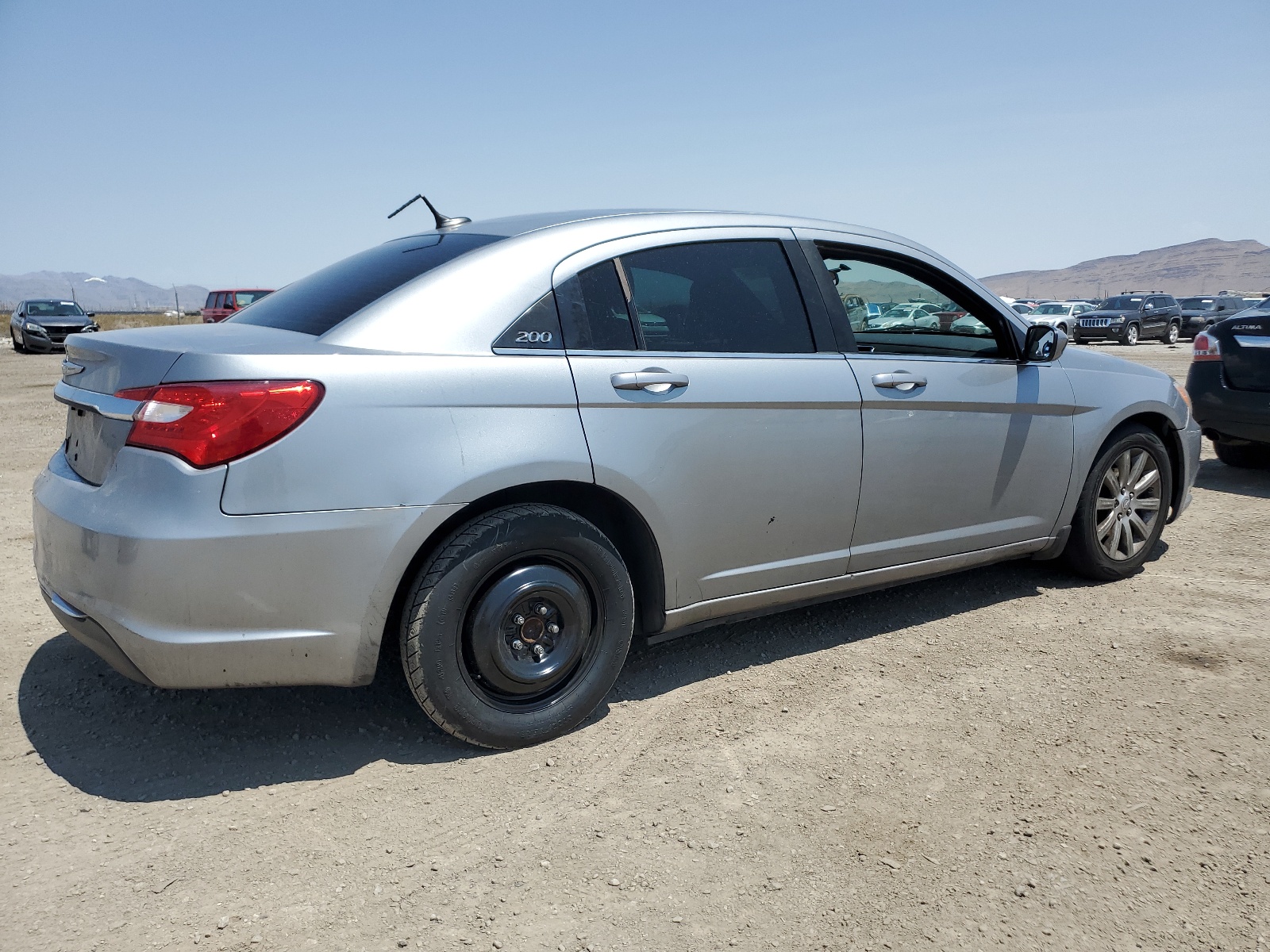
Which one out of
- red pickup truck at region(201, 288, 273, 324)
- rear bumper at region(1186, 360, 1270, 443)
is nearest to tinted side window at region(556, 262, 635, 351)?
rear bumper at region(1186, 360, 1270, 443)

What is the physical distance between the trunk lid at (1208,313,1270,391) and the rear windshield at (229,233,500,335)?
20.8ft

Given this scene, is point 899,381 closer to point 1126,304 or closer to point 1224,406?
point 1224,406

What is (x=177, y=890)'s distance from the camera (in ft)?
7.58

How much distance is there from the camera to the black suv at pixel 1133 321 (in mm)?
34562

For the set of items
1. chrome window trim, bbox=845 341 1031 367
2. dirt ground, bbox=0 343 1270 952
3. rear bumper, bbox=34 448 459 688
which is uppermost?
chrome window trim, bbox=845 341 1031 367

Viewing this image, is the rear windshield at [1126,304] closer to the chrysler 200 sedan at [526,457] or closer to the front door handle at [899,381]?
the chrysler 200 sedan at [526,457]

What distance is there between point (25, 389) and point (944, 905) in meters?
17.2

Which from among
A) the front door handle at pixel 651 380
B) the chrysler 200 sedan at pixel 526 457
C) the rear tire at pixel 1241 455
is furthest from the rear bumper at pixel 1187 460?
the rear tire at pixel 1241 455

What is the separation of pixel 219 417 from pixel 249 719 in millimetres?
1243

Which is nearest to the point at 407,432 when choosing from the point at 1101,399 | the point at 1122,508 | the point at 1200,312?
the point at 1101,399

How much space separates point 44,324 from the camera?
27703mm

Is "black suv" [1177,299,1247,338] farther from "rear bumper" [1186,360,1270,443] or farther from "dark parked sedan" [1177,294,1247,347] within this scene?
"rear bumper" [1186,360,1270,443]

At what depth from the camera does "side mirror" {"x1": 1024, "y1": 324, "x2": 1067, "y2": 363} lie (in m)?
Result: 4.14

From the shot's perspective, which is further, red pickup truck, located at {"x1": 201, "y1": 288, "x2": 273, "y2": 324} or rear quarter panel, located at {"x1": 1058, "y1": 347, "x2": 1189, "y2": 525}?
red pickup truck, located at {"x1": 201, "y1": 288, "x2": 273, "y2": 324}
